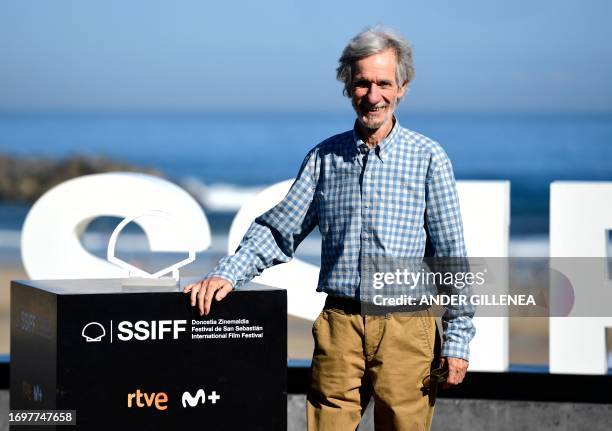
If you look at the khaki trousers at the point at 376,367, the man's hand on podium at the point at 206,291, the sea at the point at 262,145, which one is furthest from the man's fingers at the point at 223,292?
the sea at the point at 262,145

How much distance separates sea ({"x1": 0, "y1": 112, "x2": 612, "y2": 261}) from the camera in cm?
3078

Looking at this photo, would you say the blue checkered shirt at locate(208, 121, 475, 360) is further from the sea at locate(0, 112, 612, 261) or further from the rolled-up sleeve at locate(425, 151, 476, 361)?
the sea at locate(0, 112, 612, 261)

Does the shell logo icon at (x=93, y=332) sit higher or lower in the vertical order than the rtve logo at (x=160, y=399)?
higher

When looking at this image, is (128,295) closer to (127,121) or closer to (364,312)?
(364,312)

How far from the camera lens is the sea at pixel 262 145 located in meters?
30.8

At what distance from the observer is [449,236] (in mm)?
3160

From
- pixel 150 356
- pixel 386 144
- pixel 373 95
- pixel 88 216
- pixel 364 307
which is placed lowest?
pixel 150 356

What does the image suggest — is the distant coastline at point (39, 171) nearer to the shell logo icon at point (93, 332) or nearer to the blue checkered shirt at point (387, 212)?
the blue checkered shirt at point (387, 212)

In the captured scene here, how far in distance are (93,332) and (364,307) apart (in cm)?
75

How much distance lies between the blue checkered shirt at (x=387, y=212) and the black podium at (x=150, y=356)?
0.69ft

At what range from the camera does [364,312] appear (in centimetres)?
314

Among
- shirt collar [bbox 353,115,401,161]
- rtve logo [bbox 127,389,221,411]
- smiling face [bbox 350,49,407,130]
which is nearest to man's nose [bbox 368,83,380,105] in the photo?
smiling face [bbox 350,49,407,130]

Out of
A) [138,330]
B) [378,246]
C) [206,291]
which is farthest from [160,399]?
[378,246]

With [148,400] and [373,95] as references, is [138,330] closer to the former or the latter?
[148,400]
